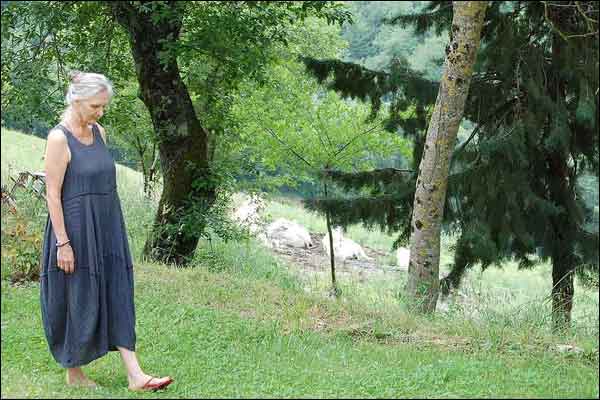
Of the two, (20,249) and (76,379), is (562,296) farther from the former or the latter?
(76,379)

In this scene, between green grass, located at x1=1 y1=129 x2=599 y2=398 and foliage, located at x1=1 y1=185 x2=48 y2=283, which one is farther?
foliage, located at x1=1 y1=185 x2=48 y2=283

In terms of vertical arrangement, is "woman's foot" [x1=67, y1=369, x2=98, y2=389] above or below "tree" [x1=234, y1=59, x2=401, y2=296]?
below

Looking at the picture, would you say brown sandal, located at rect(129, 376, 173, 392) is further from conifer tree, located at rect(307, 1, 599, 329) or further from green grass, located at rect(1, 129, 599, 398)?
conifer tree, located at rect(307, 1, 599, 329)

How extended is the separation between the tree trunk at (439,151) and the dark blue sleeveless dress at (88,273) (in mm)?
3537

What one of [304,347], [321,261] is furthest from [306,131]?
[304,347]

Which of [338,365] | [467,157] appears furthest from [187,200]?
[338,365]

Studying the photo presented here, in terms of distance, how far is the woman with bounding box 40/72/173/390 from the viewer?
4973mm

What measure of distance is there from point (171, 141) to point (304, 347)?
15.8ft

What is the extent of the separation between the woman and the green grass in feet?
0.82

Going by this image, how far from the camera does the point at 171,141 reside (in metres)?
10.5

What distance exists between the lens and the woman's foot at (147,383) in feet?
16.4

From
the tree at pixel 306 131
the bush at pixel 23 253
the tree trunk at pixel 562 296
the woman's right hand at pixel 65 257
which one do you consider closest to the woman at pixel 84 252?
the woman's right hand at pixel 65 257

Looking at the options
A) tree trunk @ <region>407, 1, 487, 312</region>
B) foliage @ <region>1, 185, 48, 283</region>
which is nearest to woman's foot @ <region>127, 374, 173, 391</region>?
foliage @ <region>1, 185, 48, 283</region>

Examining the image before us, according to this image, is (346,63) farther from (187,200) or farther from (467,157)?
(187,200)
